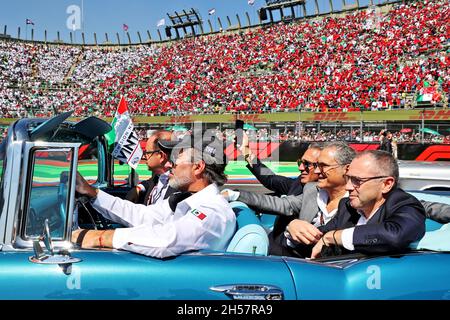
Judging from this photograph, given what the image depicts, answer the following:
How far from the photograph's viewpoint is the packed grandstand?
2700 centimetres

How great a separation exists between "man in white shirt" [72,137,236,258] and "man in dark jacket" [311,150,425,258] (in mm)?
597

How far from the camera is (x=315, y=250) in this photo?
8.77ft

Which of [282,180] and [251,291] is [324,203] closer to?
[251,291]

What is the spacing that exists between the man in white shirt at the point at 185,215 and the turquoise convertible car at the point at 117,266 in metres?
0.08

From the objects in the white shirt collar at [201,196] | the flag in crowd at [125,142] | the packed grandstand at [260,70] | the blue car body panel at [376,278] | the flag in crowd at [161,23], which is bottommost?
the blue car body panel at [376,278]

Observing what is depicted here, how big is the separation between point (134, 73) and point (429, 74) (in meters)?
28.2

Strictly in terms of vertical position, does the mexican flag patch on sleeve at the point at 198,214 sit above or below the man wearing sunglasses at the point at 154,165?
below

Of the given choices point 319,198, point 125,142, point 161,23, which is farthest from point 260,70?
point 319,198

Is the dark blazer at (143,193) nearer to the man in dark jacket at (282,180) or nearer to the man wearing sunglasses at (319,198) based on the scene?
the man in dark jacket at (282,180)

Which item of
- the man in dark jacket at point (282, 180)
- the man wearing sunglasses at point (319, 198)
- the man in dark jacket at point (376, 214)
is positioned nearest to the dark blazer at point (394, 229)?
the man in dark jacket at point (376, 214)

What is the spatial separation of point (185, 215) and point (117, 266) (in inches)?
20.5

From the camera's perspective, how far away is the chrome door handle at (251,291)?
2094 millimetres
